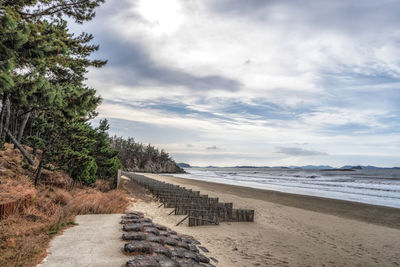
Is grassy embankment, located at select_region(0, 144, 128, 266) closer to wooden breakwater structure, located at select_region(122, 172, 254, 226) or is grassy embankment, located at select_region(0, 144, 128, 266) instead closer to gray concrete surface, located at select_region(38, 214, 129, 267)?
gray concrete surface, located at select_region(38, 214, 129, 267)

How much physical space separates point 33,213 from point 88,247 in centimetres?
350

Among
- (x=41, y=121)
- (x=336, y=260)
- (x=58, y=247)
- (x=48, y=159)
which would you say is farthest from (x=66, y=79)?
(x=336, y=260)

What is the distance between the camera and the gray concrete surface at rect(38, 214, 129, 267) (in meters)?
4.60

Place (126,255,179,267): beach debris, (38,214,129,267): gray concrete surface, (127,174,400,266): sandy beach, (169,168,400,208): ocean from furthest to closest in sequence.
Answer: (169,168,400,208): ocean
(127,174,400,266): sandy beach
(38,214,129,267): gray concrete surface
(126,255,179,267): beach debris

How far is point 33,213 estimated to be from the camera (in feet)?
25.3

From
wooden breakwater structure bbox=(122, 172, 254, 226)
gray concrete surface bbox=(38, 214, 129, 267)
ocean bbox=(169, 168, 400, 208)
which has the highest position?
gray concrete surface bbox=(38, 214, 129, 267)

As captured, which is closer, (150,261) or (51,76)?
(150,261)

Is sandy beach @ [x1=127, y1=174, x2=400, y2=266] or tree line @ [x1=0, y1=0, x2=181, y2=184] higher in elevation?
tree line @ [x1=0, y1=0, x2=181, y2=184]

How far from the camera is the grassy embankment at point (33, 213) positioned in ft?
15.9

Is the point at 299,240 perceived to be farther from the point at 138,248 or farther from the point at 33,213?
the point at 33,213

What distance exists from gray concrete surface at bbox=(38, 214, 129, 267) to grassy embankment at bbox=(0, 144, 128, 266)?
0.26 metres

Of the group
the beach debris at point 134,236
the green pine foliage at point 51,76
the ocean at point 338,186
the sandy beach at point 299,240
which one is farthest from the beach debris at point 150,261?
the ocean at point 338,186

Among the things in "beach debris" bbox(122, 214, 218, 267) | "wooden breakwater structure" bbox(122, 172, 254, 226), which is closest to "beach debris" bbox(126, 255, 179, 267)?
"beach debris" bbox(122, 214, 218, 267)

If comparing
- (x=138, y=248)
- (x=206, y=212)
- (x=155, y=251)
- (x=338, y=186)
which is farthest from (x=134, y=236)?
(x=338, y=186)
